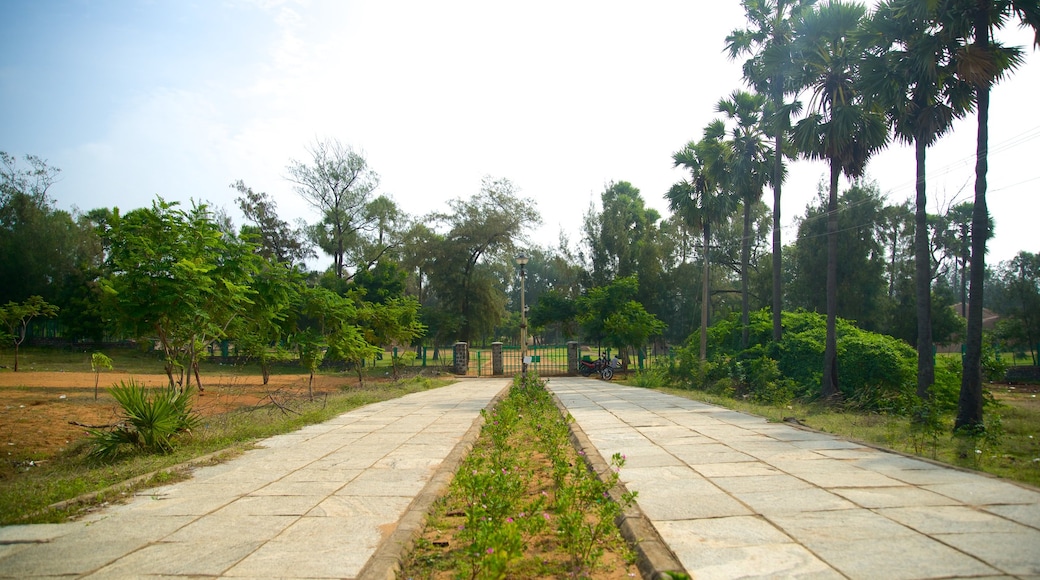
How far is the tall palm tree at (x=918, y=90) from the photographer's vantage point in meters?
10.8

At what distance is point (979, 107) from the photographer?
31.4 feet

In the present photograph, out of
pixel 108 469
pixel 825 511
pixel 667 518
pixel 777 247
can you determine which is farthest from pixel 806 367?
pixel 108 469

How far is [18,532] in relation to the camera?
433cm

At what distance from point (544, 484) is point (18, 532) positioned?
421 cm

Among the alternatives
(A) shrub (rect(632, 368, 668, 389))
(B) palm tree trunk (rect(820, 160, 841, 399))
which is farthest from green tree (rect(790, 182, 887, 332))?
(B) palm tree trunk (rect(820, 160, 841, 399))

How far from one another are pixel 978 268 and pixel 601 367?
67.4ft

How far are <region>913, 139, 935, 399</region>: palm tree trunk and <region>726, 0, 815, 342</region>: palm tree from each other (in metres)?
5.39

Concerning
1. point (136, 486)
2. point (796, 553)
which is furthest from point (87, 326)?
point (796, 553)

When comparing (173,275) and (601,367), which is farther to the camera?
(601,367)

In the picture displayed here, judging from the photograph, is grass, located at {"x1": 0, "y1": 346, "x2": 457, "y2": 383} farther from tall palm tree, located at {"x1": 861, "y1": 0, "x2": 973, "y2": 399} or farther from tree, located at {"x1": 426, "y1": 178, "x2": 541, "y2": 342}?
tall palm tree, located at {"x1": 861, "y1": 0, "x2": 973, "y2": 399}

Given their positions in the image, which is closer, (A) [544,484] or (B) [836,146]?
(A) [544,484]

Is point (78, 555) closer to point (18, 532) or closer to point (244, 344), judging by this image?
point (18, 532)

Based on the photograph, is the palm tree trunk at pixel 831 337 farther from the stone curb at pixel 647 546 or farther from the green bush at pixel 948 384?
the stone curb at pixel 647 546

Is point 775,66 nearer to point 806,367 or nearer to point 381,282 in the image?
point 806,367
